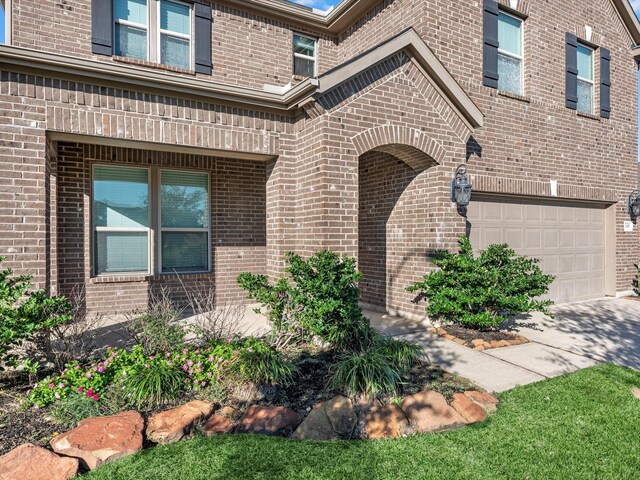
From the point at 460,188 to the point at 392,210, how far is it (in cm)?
139

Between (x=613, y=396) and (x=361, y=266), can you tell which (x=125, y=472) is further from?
(x=361, y=266)

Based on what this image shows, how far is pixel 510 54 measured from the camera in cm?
843

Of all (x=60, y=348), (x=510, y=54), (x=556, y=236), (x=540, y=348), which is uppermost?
(x=510, y=54)

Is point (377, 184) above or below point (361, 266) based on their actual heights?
above

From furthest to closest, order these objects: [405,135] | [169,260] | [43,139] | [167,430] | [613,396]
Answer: [169,260]
[405,135]
[43,139]
[613,396]
[167,430]

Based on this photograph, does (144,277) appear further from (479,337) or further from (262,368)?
(479,337)

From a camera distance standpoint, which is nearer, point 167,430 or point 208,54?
point 167,430

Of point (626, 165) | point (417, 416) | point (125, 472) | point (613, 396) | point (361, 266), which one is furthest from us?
point (626, 165)

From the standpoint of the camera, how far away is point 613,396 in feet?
13.0

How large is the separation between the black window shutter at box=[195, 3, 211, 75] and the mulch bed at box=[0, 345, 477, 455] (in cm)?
617

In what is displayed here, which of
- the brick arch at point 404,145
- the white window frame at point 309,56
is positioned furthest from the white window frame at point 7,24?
the brick arch at point 404,145

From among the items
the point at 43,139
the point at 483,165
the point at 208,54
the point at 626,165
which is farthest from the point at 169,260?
the point at 626,165

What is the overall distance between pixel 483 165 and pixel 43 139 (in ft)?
23.3

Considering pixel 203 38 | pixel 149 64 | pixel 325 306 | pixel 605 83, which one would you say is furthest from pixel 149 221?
pixel 605 83
